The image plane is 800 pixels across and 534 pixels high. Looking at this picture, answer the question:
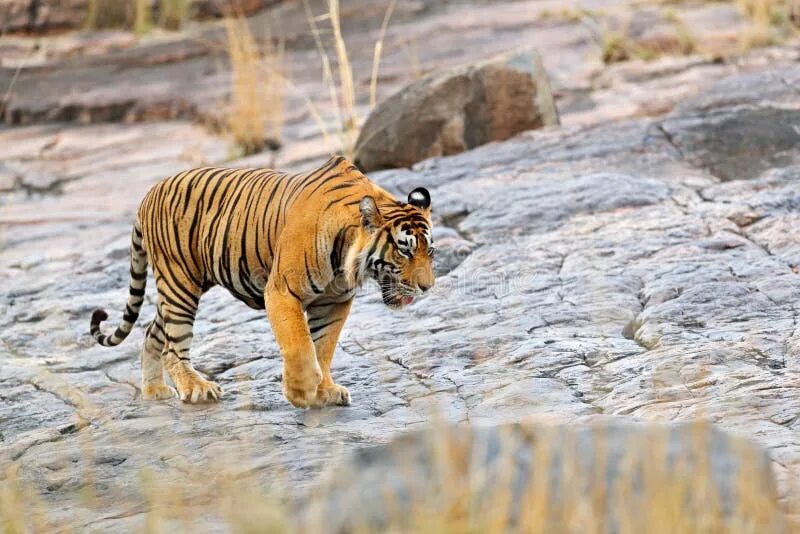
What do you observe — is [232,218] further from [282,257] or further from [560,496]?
[560,496]

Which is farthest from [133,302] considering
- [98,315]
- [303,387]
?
[303,387]

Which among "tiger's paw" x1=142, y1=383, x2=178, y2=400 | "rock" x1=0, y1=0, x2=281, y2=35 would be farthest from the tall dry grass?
"rock" x1=0, y1=0, x2=281, y2=35

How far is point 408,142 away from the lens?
9008mm

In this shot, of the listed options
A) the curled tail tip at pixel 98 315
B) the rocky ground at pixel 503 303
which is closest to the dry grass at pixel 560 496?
the rocky ground at pixel 503 303

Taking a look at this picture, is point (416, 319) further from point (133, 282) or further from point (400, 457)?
point (400, 457)

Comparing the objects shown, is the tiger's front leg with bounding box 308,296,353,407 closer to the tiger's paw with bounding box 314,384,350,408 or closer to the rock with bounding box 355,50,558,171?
the tiger's paw with bounding box 314,384,350,408

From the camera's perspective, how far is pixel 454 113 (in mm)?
9070

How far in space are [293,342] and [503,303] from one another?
154cm

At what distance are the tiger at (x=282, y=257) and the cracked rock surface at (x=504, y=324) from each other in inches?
7.2

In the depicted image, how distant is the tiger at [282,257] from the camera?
4773mm

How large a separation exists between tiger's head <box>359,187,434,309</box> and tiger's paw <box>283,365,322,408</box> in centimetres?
44

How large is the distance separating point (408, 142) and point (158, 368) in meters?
3.80

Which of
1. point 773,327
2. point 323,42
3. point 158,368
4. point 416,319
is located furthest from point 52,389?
point 323,42

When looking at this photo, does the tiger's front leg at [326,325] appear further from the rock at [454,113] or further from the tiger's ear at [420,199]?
the rock at [454,113]
